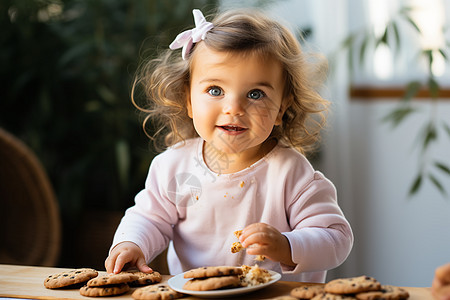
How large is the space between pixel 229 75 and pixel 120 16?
165cm

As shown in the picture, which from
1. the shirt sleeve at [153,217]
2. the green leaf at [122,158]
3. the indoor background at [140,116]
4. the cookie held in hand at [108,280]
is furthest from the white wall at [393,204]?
the cookie held in hand at [108,280]

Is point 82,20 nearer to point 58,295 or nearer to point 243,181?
point 243,181

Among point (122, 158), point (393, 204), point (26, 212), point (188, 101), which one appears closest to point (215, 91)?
point (188, 101)

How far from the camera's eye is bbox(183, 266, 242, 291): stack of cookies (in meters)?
0.83

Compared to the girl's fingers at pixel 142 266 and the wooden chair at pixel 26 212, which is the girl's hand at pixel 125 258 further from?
the wooden chair at pixel 26 212

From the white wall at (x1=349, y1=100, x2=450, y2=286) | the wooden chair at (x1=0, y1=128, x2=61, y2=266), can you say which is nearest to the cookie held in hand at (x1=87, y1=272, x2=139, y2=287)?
the wooden chair at (x1=0, y1=128, x2=61, y2=266)

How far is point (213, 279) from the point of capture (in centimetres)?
83

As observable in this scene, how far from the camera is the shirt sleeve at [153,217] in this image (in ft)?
3.65

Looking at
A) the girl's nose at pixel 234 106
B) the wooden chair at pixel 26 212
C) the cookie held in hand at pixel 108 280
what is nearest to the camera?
the cookie held in hand at pixel 108 280

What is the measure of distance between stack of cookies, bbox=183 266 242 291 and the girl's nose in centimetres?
28

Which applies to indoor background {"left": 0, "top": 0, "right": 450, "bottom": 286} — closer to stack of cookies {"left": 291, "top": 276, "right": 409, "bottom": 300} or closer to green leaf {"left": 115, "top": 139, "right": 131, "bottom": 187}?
green leaf {"left": 115, "top": 139, "right": 131, "bottom": 187}

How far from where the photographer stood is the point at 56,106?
2561 millimetres

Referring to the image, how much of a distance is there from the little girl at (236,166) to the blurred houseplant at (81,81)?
1.21 meters

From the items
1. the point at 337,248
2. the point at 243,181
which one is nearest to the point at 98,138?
the point at 243,181
